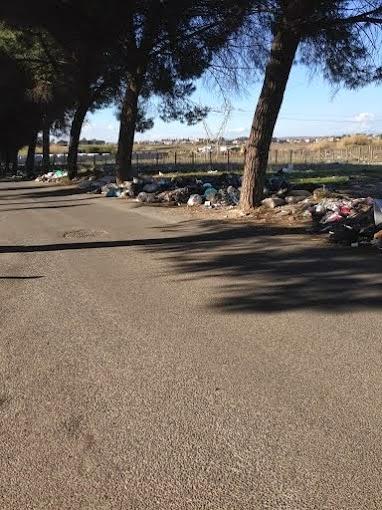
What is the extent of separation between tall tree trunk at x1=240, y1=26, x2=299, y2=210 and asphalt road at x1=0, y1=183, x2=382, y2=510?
464 centimetres

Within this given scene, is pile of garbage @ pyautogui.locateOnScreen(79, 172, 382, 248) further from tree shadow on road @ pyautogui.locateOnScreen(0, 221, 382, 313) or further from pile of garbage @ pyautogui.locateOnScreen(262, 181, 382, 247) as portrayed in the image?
tree shadow on road @ pyautogui.locateOnScreen(0, 221, 382, 313)

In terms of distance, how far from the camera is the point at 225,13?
14.3 m

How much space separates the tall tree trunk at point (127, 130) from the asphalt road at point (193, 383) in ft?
46.2

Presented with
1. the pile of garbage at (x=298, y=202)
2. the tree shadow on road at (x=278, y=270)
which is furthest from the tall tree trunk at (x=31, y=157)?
the tree shadow on road at (x=278, y=270)

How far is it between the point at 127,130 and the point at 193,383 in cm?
1880

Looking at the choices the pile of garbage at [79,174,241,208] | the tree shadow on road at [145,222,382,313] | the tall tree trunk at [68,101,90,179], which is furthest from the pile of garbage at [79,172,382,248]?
the tall tree trunk at [68,101,90,179]

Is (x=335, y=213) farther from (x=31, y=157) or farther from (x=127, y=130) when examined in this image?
(x=31, y=157)

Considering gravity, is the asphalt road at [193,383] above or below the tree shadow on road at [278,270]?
below

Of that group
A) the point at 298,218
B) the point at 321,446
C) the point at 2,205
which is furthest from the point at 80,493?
the point at 2,205

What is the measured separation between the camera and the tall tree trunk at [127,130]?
21.8 m

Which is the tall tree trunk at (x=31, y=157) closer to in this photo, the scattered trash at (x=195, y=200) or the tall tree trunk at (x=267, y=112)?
the scattered trash at (x=195, y=200)

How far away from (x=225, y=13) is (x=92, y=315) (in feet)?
33.9

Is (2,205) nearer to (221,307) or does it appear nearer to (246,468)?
(221,307)

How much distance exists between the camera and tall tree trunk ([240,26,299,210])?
1259 cm
